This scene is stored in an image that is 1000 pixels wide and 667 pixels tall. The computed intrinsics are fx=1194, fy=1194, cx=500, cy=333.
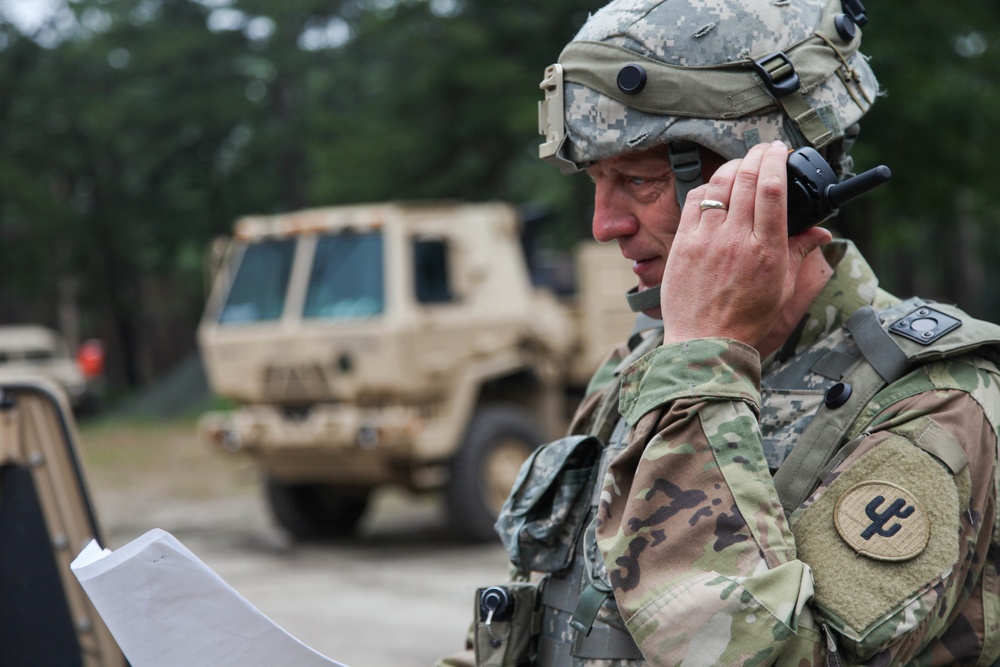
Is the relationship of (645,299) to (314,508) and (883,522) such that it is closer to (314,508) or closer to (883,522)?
(883,522)

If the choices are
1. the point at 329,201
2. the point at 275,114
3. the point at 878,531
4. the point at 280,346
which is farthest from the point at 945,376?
the point at 275,114

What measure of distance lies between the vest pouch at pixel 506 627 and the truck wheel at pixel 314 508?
6.97m

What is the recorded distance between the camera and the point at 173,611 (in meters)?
1.43

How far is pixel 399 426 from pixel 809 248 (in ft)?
19.5

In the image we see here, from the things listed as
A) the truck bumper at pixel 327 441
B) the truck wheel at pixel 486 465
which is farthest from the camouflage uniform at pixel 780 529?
the truck wheel at pixel 486 465

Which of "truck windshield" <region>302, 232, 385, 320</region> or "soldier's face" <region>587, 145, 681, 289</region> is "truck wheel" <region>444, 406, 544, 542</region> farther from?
"soldier's face" <region>587, 145, 681, 289</region>

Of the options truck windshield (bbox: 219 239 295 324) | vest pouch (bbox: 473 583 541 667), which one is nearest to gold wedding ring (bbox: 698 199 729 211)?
vest pouch (bbox: 473 583 541 667)

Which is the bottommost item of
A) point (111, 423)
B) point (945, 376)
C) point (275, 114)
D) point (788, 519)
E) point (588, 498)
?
point (111, 423)

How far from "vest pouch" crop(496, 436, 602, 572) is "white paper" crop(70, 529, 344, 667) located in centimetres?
35

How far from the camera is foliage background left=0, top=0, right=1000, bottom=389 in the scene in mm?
10969

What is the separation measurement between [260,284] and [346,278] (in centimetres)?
70

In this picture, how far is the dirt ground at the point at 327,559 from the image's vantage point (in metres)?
5.70

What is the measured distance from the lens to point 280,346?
25.6ft

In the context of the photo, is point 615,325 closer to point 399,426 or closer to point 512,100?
point 399,426
